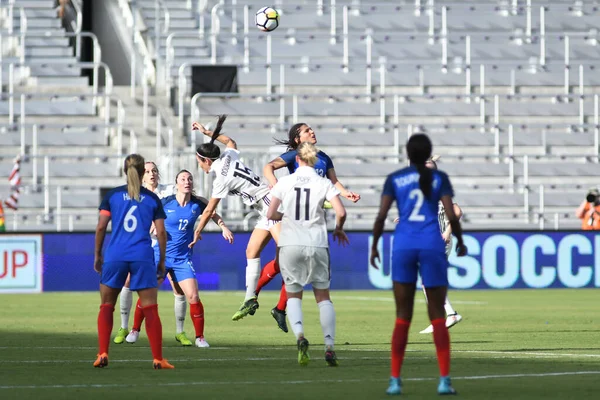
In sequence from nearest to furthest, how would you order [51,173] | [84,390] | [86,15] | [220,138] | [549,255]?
1. [84,390]
2. [220,138]
3. [549,255]
4. [51,173]
5. [86,15]

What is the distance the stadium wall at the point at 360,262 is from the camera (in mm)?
27953

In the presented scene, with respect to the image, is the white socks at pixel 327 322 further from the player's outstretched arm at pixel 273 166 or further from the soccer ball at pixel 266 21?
the soccer ball at pixel 266 21

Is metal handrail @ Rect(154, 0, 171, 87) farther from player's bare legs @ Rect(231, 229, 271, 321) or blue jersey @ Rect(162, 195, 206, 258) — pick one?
blue jersey @ Rect(162, 195, 206, 258)

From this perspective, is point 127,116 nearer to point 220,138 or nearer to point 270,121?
point 270,121

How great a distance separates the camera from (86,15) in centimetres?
4162

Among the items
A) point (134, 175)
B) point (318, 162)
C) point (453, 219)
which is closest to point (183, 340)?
point (318, 162)

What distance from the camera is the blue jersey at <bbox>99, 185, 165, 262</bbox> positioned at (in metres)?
11.4

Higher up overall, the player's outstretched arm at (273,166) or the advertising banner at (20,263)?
the player's outstretched arm at (273,166)

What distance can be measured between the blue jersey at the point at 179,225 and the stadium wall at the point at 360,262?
12.8 m

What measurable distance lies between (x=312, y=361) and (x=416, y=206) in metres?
3.28

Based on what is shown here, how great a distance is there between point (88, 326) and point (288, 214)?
23.2 feet

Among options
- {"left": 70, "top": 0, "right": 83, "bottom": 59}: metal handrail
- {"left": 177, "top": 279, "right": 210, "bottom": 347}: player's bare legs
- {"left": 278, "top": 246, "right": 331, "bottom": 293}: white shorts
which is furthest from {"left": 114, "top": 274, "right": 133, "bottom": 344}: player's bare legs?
{"left": 70, "top": 0, "right": 83, "bottom": 59}: metal handrail

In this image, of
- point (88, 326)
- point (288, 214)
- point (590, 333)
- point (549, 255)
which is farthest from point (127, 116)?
point (288, 214)

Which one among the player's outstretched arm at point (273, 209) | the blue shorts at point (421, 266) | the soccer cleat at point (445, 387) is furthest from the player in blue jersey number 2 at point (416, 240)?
the player's outstretched arm at point (273, 209)
